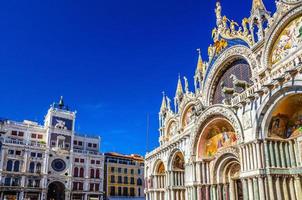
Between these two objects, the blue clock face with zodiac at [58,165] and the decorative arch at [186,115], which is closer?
the decorative arch at [186,115]

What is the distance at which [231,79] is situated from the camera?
25.4 meters

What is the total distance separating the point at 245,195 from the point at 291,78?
8088 mm

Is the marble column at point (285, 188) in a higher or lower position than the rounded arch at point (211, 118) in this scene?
lower

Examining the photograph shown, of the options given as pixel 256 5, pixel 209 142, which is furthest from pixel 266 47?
pixel 209 142

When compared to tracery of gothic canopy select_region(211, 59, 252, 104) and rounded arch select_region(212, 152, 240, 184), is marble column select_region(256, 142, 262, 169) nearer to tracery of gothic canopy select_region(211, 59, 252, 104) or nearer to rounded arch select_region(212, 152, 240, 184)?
rounded arch select_region(212, 152, 240, 184)

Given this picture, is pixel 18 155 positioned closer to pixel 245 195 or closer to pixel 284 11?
pixel 245 195

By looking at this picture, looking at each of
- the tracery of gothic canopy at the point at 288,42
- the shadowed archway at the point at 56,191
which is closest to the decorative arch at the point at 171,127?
the tracery of gothic canopy at the point at 288,42

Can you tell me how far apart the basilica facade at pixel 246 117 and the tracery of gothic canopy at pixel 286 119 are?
0.17 feet

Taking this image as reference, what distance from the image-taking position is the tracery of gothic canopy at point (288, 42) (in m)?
18.1

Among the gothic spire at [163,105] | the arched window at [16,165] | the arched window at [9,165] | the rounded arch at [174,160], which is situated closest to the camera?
the rounded arch at [174,160]

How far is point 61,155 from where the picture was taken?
190ft

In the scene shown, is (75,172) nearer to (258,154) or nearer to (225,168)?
(225,168)

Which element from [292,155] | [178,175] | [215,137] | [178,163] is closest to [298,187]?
[292,155]

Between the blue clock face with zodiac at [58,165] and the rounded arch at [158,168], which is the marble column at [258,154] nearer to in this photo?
the rounded arch at [158,168]
